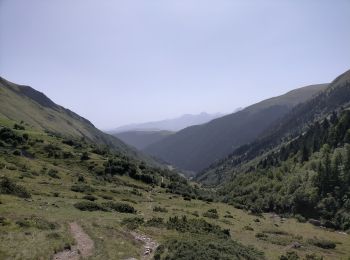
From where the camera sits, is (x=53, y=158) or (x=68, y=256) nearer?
(x=68, y=256)

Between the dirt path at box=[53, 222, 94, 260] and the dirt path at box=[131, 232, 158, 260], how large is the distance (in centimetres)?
457

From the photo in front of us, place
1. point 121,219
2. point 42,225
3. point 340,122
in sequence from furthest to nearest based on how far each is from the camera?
point 340,122, point 121,219, point 42,225

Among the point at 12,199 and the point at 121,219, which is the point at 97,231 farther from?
the point at 12,199

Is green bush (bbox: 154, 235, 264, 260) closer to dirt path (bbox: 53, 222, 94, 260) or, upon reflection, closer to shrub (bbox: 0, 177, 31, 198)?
dirt path (bbox: 53, 222, 94, 260)

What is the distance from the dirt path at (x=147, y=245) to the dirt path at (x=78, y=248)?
4.57 metres

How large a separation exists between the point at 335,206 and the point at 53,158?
7185 centimetres

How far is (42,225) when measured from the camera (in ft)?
122

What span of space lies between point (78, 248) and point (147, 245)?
6.81 meters

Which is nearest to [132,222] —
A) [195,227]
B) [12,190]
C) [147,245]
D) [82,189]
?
[195,227]

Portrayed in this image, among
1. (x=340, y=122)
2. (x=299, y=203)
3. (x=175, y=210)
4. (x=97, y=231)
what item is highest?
(x=340, y=122)

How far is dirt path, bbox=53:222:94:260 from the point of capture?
98.4 ft

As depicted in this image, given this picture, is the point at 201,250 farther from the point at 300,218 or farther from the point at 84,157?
the point at 84,157

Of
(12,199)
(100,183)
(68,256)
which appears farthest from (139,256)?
(100,183)

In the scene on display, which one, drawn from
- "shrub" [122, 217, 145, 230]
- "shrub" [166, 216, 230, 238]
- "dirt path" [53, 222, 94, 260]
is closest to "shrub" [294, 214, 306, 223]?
"shrub" [166, 216, 230, 238]
